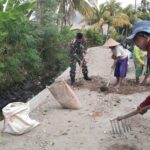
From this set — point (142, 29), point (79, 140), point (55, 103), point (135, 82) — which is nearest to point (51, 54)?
point (135, 82)


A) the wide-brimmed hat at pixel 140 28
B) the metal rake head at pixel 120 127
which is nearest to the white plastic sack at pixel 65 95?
the metal rake head at pixel 120 127

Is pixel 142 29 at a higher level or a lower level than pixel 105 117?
higher

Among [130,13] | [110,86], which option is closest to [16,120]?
[110,86]

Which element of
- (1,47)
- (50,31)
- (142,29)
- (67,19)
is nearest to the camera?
(142,29)

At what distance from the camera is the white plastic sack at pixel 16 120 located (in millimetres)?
7336

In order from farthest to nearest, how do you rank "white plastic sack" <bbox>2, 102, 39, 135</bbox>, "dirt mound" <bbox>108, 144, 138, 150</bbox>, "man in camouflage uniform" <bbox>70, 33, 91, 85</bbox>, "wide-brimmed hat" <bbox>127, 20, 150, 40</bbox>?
"man in camouflage uniform" <bbox>70, 33, 91, 85</bbox>, "white plastic sack" <bbox>2, 102, 39, 135</bbox>, "dirt mound" <bbox>108, 144, 138, 150</bbox>, "wide-brimmed hat" <bbox>127, 20, 150, 40</bbox>

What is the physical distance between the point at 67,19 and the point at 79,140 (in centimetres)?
1908

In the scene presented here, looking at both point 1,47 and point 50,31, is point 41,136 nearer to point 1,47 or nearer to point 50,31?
point 1,47

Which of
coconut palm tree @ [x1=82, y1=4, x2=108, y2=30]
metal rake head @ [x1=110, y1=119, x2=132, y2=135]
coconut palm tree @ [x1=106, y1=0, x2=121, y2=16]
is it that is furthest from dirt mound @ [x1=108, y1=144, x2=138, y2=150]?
coconut palm tree @ [x1=106, y1=0, x2=121, y2=16]

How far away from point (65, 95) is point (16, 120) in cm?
165

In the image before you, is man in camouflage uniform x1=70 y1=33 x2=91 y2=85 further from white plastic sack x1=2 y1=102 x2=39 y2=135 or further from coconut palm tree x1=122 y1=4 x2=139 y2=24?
coconut palm tree x1=122 y1=4 x2=139 y2=24

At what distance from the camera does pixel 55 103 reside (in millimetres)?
9570

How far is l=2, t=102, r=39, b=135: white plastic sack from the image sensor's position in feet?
24.1

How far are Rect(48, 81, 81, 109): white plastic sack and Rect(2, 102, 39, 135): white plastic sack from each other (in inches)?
54.2
